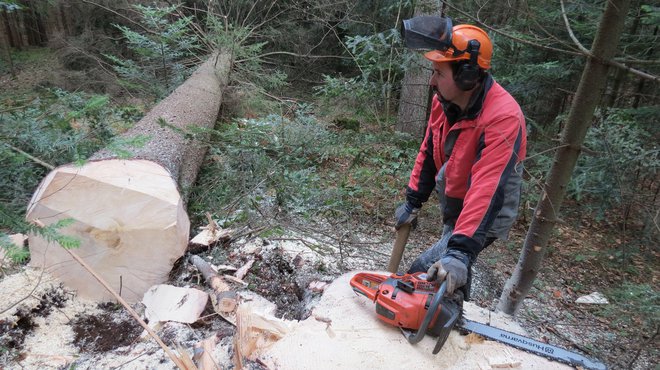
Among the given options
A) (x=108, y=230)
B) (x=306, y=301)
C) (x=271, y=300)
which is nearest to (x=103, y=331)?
(x=108, y=230)

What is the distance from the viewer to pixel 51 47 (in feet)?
28.8

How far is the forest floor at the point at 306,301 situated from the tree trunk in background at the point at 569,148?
24cm

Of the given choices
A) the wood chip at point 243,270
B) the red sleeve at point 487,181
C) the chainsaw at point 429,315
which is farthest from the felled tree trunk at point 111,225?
the red sleeve at point 487,181

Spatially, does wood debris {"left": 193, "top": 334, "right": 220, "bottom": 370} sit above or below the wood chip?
above

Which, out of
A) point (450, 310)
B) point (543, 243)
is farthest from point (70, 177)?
point (543, 243)

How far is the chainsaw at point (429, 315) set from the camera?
5.48ft

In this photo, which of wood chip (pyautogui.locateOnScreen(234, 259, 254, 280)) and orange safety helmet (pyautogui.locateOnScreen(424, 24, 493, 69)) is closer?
orange safety helmet (pyautogui.locateOnScreen(424, 24, 493, 69))

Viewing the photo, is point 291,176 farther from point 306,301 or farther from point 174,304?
point 174,304

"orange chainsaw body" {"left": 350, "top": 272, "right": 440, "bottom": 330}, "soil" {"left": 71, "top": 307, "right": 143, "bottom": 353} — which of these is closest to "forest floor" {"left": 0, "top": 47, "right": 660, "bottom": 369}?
"soil" {"left": 71, "top": 307, "right": 143, "bottom": 353}

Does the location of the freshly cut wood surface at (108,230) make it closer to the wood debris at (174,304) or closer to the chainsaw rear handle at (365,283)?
the wood debris at (174,304)

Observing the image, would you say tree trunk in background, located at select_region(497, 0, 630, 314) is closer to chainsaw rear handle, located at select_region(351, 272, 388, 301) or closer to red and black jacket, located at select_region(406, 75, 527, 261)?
red and black jacket, located at select_region(406, 75, 527, 261)

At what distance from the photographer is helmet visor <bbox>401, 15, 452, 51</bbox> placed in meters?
1.88

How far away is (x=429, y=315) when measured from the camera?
160 centimetres

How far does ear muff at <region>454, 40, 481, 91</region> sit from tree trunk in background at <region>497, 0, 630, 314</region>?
0.81 meters
